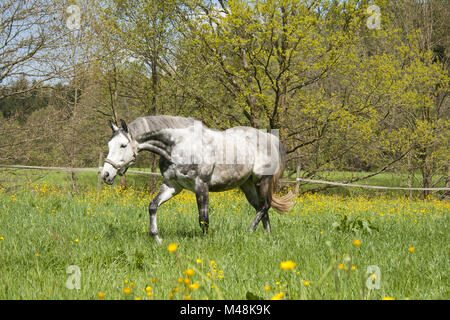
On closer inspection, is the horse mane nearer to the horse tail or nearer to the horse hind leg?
the horse hind leg

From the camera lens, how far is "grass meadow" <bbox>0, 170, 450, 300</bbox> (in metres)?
2.44

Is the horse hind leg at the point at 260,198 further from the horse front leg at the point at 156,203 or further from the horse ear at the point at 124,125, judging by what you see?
the horse ear at the point at 124,125

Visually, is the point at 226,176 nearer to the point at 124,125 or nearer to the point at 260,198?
the point at 260,198

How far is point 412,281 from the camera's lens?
2.97 metres

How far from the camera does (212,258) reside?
360 cm

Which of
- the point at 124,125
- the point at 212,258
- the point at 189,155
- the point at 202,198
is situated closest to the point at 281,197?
the point at 202,198

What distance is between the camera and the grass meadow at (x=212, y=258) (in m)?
2.44

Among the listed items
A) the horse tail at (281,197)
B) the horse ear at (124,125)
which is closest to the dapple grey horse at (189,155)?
the horse ear at (124,125)

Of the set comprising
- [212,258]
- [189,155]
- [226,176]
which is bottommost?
[212,258]

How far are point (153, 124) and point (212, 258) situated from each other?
1.83 meters

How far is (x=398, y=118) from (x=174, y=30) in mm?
9153

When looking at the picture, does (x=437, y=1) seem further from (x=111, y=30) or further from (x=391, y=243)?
(x=391, y=243)
